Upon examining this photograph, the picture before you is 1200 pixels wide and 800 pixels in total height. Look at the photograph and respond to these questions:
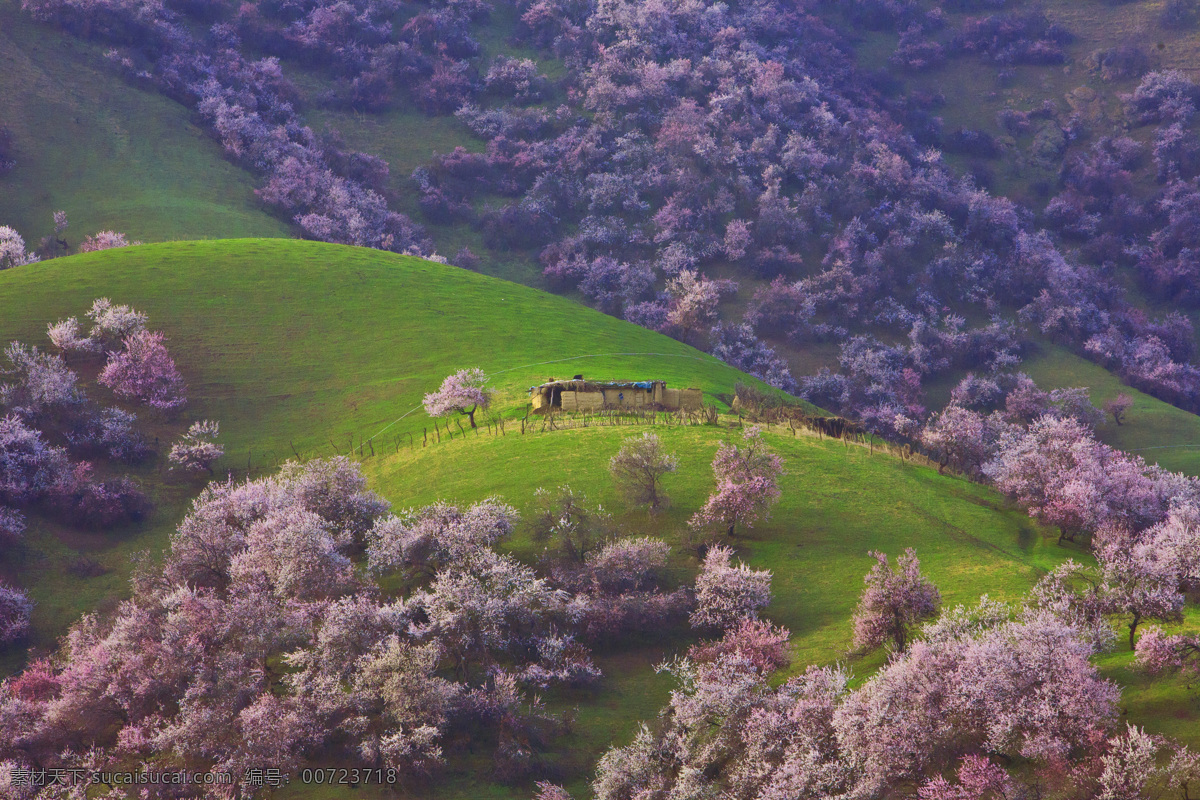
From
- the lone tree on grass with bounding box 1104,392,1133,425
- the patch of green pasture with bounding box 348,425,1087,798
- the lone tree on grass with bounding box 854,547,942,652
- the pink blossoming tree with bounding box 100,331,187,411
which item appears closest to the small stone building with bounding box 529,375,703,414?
the patch of green pasture with bounding box 348,425,1087,798

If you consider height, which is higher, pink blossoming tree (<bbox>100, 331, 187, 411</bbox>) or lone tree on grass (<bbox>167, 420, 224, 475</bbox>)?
pink blossoming tree (<bbox>100, 331, 187, 411</bbox>)

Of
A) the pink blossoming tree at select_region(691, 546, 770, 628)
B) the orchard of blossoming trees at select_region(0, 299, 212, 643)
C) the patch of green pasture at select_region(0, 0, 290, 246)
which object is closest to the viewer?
the pink blossoming tree at select_region(691, 546, 770, 628)

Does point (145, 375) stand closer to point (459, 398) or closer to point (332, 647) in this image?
point (459, 398)

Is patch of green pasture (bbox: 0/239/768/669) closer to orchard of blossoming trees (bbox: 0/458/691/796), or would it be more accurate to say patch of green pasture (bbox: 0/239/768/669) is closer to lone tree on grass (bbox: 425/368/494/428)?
lone tree on grass (bbox: 425/368/494/428)

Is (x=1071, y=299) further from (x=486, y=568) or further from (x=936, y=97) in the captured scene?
(x=486, y=568)

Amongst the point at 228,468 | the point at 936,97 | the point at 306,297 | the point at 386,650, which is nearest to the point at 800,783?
the point at 386,650

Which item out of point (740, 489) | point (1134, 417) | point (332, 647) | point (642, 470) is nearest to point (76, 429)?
point (332, 647)

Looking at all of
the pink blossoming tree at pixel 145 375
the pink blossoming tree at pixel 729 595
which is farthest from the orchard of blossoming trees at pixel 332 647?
the pink blossoming tree at pixel 145 375
